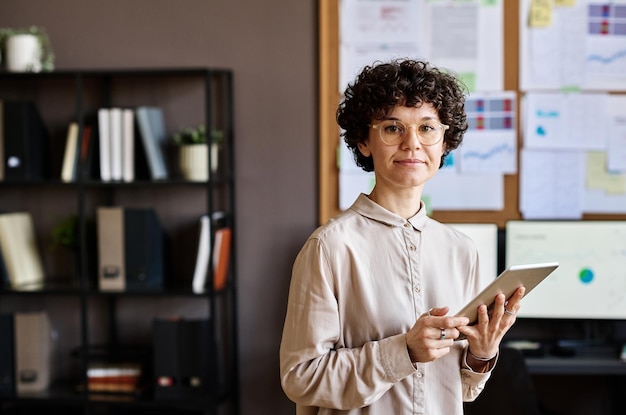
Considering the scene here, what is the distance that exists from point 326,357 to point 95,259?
Result: 7.51 ft

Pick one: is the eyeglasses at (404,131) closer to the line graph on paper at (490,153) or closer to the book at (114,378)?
the line graph on paper at (490,153)

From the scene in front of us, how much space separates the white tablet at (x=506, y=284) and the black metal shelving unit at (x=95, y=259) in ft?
6.26

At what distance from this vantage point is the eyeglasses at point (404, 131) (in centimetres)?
153

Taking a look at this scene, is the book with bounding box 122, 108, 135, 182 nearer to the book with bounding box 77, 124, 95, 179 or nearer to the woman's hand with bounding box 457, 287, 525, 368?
the book with bounding box 77, 124, 95, 179

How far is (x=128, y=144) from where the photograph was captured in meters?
3.35

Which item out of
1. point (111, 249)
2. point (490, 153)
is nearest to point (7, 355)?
point (111, 249)

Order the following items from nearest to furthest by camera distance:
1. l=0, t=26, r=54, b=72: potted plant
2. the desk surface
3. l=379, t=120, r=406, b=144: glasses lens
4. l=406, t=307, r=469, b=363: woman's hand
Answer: l=406, t=307, r=469, b=363: woman's hand < l=379, t=120, r=406, b=144: glasses lens < the desk surface < l=0, t=26, r=54, b=72: potted plant

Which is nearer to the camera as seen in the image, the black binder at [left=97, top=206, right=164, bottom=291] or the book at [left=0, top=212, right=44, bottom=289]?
the black binder at [left=97, top=206, right=164, bottom=291]

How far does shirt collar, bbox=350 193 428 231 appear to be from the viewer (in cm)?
156

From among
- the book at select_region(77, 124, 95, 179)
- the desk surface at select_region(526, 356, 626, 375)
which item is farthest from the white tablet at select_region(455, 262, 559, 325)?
the book at select_region(77, 124, 95, 179)

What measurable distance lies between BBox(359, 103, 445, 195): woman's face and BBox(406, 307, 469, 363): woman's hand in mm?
248

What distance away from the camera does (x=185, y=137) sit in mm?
3422

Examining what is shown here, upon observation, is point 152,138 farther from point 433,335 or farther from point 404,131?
point 433,335

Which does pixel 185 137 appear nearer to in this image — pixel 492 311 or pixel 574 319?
pixel 574 319
